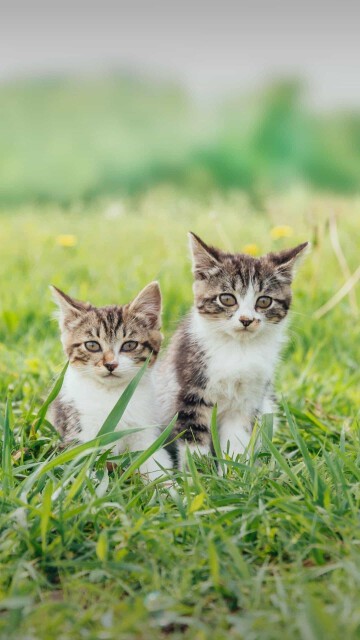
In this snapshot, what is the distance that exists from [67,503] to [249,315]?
3.71 ft

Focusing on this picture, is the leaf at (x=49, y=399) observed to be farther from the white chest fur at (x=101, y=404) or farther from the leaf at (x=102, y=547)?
the leaf at (x=102, y=547)

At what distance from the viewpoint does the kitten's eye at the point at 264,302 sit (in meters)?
3.65

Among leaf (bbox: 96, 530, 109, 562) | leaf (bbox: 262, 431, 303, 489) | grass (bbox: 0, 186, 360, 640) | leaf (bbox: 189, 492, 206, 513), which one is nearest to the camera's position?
grass (bbox: 0, 186, 360, 640)

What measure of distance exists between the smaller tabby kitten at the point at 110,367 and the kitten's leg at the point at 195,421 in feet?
0.38

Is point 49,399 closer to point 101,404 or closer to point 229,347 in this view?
point 101,404

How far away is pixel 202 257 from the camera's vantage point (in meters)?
3.71

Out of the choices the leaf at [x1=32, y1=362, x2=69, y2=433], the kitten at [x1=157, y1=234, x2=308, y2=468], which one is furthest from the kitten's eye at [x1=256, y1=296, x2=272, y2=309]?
the leaf at [x1=32, y1=362, x2=69, y2=433]

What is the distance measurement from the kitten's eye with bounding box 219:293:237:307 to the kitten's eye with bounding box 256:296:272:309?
10 cm

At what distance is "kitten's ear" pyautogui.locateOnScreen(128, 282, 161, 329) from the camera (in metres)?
3.62

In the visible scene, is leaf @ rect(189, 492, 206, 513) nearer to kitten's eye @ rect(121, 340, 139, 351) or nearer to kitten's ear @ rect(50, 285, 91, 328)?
kitten's eye @ rect(121, 340, 139, 351)

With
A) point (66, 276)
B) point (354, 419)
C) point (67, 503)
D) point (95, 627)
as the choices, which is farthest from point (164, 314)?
point (95, 627)

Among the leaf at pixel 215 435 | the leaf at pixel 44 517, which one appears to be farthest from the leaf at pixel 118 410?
the leaf at pixel 44 517

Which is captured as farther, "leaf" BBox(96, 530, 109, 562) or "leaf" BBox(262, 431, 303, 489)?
"leaf" BBox(262, 431, 303, 489)

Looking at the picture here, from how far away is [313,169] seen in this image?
9.88m
